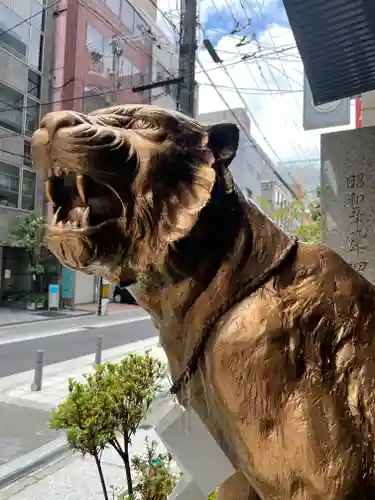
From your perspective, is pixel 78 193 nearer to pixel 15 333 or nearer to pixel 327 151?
pixel 327 151

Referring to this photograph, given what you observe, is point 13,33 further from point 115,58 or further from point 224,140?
point 224,140

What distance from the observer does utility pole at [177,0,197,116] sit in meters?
5.75

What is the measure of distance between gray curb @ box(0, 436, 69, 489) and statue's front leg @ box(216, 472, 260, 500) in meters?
3.26

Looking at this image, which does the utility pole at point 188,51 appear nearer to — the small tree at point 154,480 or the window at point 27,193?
the small tree at point 154,480

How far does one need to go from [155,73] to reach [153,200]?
16021 millimetres

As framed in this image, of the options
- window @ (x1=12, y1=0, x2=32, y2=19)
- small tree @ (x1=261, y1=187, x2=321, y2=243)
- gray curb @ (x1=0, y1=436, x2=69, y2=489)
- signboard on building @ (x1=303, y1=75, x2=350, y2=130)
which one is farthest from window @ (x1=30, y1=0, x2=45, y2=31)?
gray curb @ (x1=0, y1=436, x2=69, y2=489)

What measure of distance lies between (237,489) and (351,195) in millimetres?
1895

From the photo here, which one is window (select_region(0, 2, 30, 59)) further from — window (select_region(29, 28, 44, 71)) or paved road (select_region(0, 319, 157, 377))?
paved road (select_region(0, 319, 157, 377))

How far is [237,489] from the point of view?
3.83 feet

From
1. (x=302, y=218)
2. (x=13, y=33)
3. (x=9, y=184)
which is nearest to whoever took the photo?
(x=302, y=218)

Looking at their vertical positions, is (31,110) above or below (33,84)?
below

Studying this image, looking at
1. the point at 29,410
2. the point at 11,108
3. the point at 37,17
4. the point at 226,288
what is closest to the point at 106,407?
the point at 226,288

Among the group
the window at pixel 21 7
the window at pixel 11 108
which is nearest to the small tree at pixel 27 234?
the window at pixel 11 108

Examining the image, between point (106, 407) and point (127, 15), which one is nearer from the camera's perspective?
point (106, 407)
